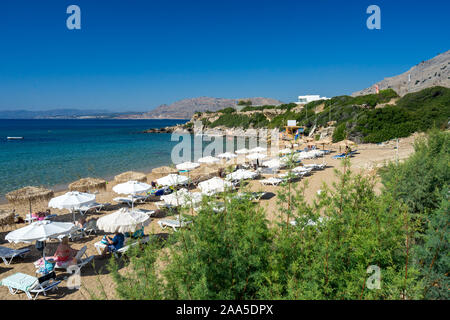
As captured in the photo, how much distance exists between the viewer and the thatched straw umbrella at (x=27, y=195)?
1029 centimetres

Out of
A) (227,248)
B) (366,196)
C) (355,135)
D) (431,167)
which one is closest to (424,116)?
(355,135)

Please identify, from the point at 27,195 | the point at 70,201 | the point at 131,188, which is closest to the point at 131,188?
the point at 131,188

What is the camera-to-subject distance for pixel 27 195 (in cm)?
1042

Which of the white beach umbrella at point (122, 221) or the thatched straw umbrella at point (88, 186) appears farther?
the thatched straw umbrella at point (88, 186)

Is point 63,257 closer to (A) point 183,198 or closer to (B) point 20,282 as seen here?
(B) point 20,282

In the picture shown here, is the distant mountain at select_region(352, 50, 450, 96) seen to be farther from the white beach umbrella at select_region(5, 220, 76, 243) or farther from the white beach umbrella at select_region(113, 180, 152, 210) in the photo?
the white beach umbrella at select_region(5, 220, 76, 243)

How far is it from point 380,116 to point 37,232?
114ft

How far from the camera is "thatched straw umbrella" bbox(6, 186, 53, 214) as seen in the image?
10289mm

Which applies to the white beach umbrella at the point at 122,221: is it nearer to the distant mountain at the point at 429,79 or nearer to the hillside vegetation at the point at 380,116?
the hillside vegetation at the point at 380,116

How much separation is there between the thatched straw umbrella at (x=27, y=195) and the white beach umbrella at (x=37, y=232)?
13.3 feet

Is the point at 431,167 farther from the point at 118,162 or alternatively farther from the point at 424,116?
the point at 424,116

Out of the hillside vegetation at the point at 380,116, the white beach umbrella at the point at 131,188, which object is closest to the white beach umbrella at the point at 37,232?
the white beach umbrella at the point at 131,188

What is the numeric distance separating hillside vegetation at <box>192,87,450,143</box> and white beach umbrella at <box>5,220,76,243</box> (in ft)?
44.3
